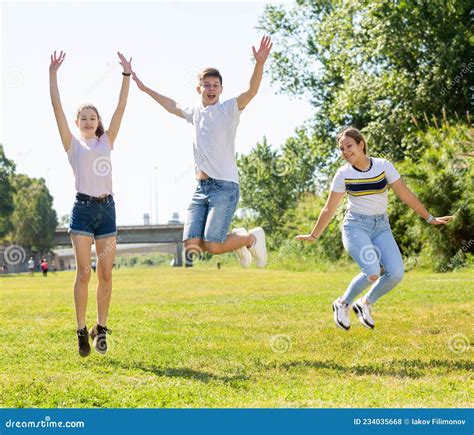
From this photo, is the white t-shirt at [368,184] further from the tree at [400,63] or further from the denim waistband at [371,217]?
the tree at [400,63]

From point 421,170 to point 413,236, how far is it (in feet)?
7.04

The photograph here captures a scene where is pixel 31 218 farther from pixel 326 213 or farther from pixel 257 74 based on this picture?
pixel 257 74

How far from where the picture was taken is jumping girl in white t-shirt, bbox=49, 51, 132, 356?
7277 mm

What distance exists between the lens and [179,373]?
22.2 ft

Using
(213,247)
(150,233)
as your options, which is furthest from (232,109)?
(150,233)

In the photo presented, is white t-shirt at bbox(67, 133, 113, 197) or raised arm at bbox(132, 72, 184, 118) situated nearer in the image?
white t-shirt at bbox(67, 133, 113, 197)

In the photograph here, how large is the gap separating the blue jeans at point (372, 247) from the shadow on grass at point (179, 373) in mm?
2076

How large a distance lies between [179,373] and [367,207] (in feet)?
8.76

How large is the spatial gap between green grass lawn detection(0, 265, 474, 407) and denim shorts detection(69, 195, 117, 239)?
1.23 metres

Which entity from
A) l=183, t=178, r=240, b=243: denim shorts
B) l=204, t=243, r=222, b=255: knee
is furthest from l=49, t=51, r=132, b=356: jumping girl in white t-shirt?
l=204, t=243, r=222, b=255: knee

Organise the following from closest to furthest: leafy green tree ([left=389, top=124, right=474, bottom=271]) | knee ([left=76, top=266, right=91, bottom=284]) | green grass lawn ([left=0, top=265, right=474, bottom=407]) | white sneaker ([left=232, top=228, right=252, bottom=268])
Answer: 1. green grass lawn ([left=0, top=265, right=474, bottom=407])
2. knee ([left=76, top=266, right=91, bottom=284])
3. white sneaker ([left=232, top=228, right=252, bottom=268])
4. leafy green tree ([left=389, top=124, right=474, bottom=271])

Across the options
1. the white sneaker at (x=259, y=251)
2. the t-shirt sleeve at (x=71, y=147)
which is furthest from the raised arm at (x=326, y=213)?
the t-shirt sleeve at (x=71, y=147)

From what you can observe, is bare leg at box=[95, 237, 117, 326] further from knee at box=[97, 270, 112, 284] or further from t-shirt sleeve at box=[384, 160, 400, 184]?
t-shirt sleeve at box=[384, 160, 400, 184]
